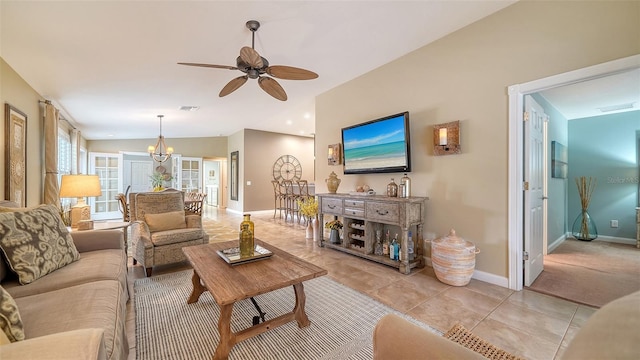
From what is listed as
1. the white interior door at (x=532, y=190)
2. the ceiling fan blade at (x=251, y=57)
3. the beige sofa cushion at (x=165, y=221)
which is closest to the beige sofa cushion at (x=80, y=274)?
the beige sofa cushion at (x=165, y=221)

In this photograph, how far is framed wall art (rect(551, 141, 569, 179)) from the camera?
406 centimetres

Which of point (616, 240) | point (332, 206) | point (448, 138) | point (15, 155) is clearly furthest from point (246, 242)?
point (616, 240)

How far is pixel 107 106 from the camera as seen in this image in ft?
15.5

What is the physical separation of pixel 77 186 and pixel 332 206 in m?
3.38

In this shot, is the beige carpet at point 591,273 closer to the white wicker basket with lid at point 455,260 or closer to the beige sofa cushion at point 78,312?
the white wicker basket with lid at point 455,260

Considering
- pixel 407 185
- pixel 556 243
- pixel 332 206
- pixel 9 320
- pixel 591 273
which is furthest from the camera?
pixel 556 243

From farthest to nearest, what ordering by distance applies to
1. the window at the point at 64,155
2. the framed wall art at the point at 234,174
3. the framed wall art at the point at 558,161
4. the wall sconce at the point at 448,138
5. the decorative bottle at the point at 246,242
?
1. the framed wall art at the point at 234,174
2. the window at the point at 64,155
3. the framed wall art at the point at 558,161
4. the wall sconce at the point at 448,138
5. the decorative bottle at the point at 246,242

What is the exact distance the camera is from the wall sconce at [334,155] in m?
4.46

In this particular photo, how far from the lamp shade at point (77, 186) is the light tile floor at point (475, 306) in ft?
3.79

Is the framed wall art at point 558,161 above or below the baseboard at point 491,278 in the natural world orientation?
above

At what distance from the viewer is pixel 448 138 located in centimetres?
292

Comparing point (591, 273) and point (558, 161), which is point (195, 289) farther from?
point (558, 161)

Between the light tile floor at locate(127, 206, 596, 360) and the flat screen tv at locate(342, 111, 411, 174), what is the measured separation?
137 centimetres

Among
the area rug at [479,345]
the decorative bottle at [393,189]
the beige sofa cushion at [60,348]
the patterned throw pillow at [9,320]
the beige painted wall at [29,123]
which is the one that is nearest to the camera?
the beige sofa cushion at [60,348]
